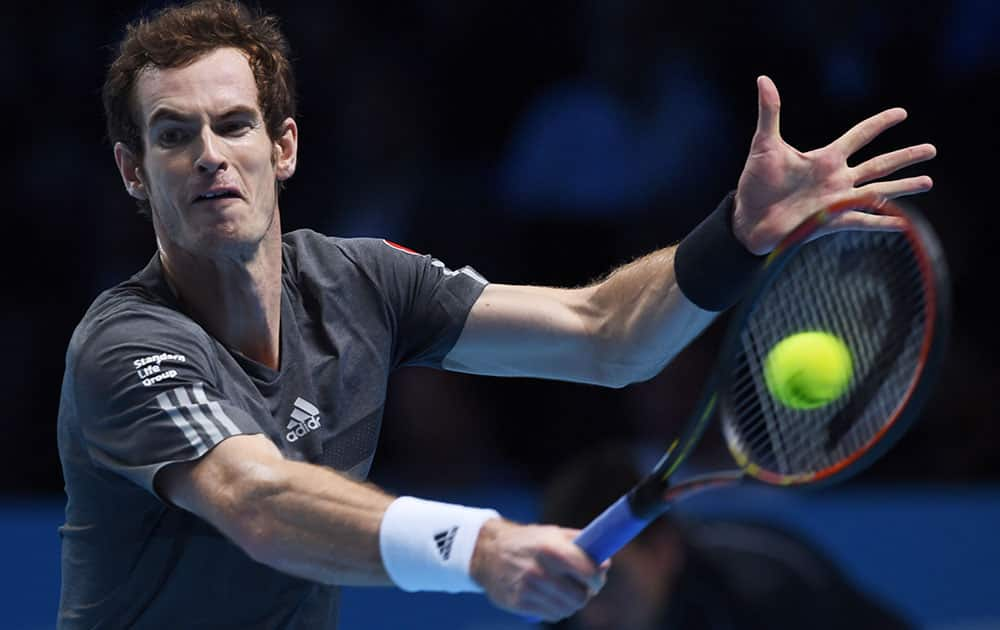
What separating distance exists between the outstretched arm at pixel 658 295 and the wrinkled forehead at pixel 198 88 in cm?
79

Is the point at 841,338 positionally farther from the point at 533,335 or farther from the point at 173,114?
the point at 173,114

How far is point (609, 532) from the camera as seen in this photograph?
2932 millimetres

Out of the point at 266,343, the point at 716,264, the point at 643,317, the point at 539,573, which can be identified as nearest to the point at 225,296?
the point at 266,343

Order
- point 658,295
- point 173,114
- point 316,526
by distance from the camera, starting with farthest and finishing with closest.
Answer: point 658,295, point 173,114, point 316,526

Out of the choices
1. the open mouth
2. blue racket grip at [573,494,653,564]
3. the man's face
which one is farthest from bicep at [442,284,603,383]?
blue racket grip at [573,494,653,564]

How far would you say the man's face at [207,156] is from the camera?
365 centimetres

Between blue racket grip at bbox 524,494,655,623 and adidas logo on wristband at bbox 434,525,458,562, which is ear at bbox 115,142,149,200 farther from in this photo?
blue racket grip at bbox 524,494,655,623

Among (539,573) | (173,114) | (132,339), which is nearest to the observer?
(539,573)

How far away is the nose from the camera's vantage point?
3.63 m

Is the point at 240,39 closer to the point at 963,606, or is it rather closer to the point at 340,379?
the point at 340,379

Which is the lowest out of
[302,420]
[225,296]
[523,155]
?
[523,155]

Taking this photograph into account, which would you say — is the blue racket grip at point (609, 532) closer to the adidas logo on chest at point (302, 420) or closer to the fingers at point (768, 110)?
the adidas logo on chest at point (302, 420)

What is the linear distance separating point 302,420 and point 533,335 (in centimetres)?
67

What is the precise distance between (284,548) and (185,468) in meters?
0.28
